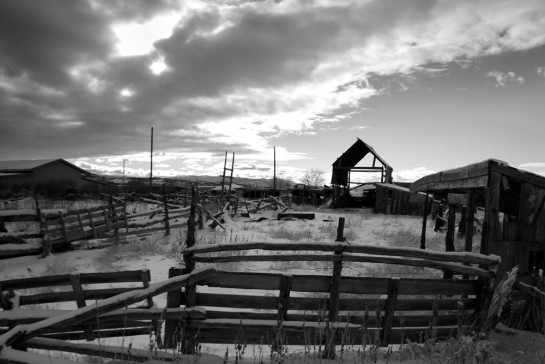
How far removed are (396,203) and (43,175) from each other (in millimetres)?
37822

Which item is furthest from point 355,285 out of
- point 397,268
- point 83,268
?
point 83,268

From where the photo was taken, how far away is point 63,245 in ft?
38.0

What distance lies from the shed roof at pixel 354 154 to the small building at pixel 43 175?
29390mm

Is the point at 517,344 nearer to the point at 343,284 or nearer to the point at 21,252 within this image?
the point at 343,284

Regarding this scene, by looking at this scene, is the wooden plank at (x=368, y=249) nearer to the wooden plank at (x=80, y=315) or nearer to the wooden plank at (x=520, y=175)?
the wooden plank at (x=80, y=315)

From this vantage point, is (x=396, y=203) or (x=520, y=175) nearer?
(x=520, y=175)

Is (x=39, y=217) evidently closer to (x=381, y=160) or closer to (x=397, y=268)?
(x=397, y=268)

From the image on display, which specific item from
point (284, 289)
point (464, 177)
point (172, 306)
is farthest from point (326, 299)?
point (464, 177)

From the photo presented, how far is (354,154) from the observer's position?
28375mm

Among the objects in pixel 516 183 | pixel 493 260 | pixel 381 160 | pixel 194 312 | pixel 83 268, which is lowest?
pixel 83 268

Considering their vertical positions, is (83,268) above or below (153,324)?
below

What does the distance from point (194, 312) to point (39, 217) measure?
9.24 meters

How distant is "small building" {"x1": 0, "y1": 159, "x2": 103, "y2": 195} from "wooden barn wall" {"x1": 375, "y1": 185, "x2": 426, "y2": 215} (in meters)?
32.5

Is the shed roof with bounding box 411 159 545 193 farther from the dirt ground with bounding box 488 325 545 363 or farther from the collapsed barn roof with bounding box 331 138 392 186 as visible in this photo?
the collapsed barn roof with bounding box 331 138 392 186
